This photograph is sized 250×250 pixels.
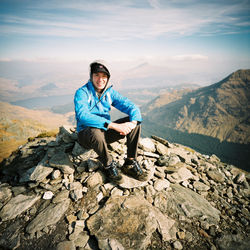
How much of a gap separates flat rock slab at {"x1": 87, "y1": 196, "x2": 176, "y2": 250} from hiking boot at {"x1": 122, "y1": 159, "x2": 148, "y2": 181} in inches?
37.1

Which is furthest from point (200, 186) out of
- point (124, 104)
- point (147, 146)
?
point (124, 104)

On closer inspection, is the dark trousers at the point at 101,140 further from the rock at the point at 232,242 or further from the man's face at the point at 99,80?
the rock at the point at 232,242

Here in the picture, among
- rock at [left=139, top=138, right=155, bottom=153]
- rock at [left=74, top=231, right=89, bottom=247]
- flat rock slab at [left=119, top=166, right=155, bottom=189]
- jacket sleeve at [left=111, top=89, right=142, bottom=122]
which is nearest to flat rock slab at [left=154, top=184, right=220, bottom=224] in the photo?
flat rock slab at [left=119, top=166, right=155, bottom=189]

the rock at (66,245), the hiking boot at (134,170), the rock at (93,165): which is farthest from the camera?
the rock at (93,165)

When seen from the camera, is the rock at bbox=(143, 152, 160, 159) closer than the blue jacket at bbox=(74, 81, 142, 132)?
No

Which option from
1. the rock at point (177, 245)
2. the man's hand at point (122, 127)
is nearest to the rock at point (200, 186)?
the rock at point (177, 245)

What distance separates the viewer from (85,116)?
5.20 meters

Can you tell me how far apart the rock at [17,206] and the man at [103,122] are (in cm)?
299

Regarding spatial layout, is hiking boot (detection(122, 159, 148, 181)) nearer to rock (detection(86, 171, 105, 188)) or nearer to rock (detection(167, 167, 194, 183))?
rock (detection(86, 171, 105, 188))

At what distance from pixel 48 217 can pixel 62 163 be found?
2279 millimetres

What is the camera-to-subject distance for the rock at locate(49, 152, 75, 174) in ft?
21.6

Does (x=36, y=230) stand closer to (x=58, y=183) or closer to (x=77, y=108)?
(x=58, y=183)

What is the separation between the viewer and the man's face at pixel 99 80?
585cm

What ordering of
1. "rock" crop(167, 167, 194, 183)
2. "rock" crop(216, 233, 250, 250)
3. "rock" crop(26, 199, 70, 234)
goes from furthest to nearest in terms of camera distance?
"rock" crop(167, 167, 194, 183), "rock" crop(26, 199, 70, 234), "rock" crop(216, 233, 250, 250)
